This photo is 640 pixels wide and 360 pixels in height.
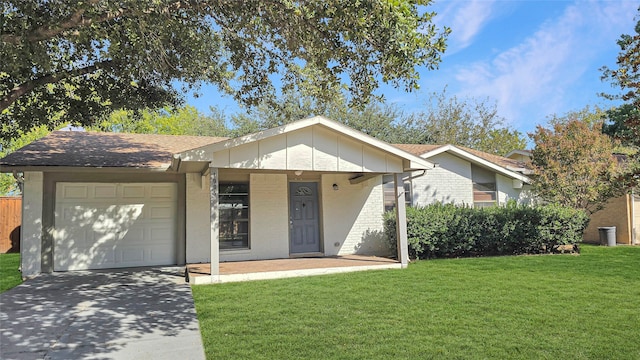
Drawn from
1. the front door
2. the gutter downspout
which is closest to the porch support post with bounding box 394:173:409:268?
the front door

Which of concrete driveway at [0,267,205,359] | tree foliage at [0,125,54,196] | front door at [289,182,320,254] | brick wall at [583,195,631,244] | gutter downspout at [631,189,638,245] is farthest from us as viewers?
tree foliage at [0,125,54,196]

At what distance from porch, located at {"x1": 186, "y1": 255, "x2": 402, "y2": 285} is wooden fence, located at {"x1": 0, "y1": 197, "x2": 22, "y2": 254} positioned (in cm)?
971

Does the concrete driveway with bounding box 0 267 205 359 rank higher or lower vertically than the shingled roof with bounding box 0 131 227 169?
lower

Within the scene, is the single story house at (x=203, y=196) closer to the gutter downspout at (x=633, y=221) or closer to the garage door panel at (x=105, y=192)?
the garage door panel at (x=105, y=192)

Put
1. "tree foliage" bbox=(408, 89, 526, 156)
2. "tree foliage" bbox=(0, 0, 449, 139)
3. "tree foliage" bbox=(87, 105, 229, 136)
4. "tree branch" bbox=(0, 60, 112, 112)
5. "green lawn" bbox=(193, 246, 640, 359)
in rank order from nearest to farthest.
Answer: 1. "green lawn" bbox=(193, 246, 640, 359)
2. "tree foliage" bbox=(0, 0, 449, 139)
3. "tree branch" bbox=(0, 60, 112, 112)
4. "tree foliage" bbox=(87, 105, 229, 136)
5. "tree foliage" bbox=(408, 89, 526, 156)

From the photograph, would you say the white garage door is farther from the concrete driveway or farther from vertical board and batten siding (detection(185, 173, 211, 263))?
the concrete driveway

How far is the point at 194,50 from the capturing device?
8094 millimetres

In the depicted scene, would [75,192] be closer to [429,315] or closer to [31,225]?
[31,225]

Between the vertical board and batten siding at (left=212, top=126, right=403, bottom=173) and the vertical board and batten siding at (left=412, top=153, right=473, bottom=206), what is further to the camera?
the vertical board and batten siding at (left=412, top=153, right=473, bottom=206)

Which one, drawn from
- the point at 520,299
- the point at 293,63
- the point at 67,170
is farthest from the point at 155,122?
the point at 520,299

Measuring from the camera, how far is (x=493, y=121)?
30.9 m

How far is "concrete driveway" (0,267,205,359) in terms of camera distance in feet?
15.7

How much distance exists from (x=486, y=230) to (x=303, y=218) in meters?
5.62

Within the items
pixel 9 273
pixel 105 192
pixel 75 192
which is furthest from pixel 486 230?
pixel 9 273
